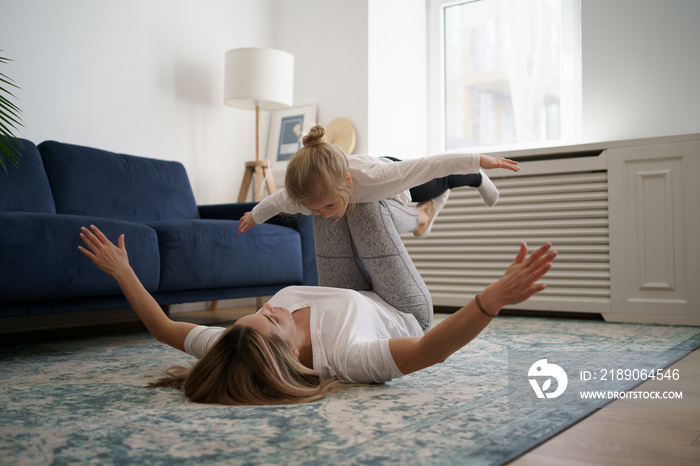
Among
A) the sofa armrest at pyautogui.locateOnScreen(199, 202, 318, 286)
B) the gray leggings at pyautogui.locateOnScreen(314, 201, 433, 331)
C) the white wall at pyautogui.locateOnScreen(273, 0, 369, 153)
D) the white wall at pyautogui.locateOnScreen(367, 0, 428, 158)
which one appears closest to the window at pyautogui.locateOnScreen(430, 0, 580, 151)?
the white wall at pyautogui.locateOnScreen(367, 0, 428, 158)

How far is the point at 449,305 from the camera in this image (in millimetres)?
3545

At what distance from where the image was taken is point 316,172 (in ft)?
5.22

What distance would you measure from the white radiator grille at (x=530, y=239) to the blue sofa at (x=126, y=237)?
94 centimetres

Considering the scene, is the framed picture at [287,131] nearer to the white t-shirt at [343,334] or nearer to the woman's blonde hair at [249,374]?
the white t-shirt at [343,334]

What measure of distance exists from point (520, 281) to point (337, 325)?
0.52 m

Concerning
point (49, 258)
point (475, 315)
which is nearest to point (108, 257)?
point (49, 258)

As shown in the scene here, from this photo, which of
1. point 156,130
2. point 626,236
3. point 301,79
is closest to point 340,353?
point 626,236

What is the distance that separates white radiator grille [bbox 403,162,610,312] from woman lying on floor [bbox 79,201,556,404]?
1523 millimetres

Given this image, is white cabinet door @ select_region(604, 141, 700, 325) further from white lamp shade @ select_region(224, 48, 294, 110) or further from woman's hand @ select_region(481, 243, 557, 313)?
woman's hand @ select_region(481, 243, 557, 313)

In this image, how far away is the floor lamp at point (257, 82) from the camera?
11.7ft

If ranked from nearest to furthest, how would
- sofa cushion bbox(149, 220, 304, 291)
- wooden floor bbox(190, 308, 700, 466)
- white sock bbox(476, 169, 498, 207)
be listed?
wooden floor bbox(190, 308, 700, 466), white sock bbox(476, 169, 498, 207), sofa cushion bbox(149, 220, 304, 291)

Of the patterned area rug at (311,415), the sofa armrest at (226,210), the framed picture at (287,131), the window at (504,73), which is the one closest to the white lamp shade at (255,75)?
the framed picture at (287,131)

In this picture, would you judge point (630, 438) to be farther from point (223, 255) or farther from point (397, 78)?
point (397, 78)

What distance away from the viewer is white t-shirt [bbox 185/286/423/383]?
4.58 ft
